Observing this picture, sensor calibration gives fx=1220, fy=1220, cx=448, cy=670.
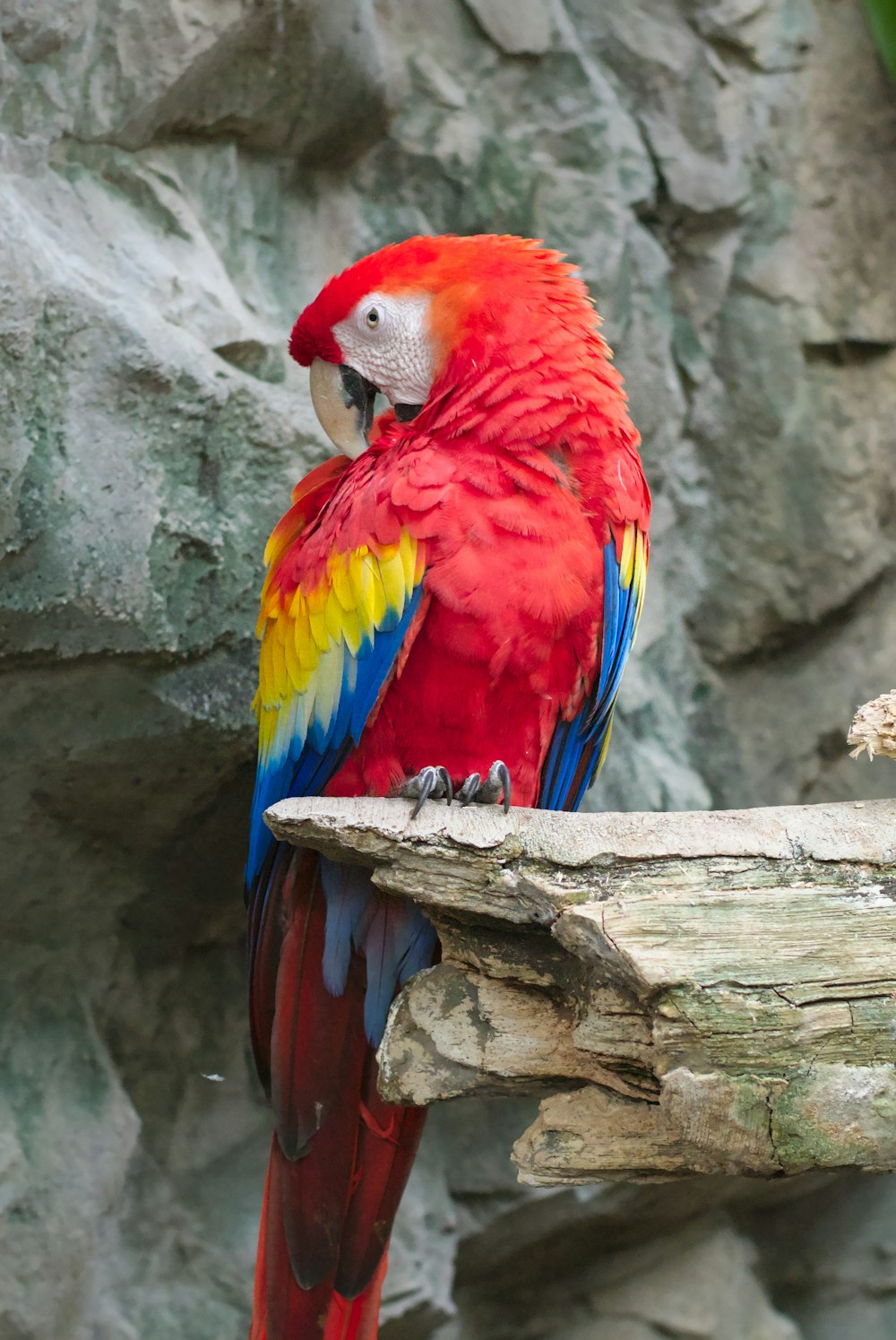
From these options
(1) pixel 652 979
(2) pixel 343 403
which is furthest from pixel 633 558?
(1) pixel 652 979

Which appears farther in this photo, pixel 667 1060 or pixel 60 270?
pixel 60 270

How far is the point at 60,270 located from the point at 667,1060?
3.88 feet

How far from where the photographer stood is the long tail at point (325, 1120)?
141 cm

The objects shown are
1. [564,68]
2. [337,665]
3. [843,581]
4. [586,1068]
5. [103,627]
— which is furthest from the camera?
[843,581]

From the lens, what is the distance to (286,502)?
1.79 metres

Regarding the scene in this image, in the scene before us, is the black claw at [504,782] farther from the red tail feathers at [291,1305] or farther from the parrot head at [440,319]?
the red tail feathers at [291,1305]

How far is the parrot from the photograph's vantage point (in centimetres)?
133

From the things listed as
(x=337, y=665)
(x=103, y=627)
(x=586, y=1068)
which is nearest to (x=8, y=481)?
(x=103, y=627)

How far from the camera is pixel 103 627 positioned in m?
1.59

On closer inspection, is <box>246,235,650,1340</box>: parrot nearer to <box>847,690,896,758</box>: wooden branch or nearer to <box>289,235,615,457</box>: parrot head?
<box>289,235,615,457</box>: parrot head

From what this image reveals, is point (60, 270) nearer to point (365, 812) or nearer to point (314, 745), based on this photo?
point (314, 745)

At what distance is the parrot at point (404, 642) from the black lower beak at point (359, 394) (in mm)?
26

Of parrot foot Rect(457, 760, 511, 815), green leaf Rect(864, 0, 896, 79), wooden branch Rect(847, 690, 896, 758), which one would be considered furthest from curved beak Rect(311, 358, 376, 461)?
green leaf Rect(864, 0, 896, 79)

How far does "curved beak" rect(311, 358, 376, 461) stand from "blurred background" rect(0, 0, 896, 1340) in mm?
189
